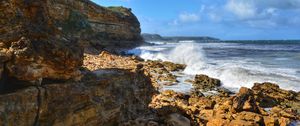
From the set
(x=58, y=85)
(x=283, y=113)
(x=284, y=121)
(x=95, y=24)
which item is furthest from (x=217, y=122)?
(x=95, y=24)

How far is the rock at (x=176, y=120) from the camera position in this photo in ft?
27.2

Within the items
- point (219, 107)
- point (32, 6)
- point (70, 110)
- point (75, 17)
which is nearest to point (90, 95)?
point (70, 110)

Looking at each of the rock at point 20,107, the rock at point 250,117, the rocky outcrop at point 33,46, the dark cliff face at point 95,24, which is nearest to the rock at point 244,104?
the rock at point 250,117

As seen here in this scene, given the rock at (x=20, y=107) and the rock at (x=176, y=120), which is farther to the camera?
the rock at (x=176, y=120)

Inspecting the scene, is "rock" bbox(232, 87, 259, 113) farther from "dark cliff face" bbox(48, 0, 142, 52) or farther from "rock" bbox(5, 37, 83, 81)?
"dark cliff face" bbox(48, 0, 142, 52)

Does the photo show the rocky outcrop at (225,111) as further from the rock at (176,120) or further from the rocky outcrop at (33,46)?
the rocky outcrop at (33,46)

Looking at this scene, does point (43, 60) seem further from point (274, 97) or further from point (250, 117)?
point (274, 97)

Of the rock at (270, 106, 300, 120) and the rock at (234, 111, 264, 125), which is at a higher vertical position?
the rock at (234, 111, 264, 125)

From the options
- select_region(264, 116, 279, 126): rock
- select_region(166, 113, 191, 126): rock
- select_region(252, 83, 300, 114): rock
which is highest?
select_region(166, 113, 191, 126): rock

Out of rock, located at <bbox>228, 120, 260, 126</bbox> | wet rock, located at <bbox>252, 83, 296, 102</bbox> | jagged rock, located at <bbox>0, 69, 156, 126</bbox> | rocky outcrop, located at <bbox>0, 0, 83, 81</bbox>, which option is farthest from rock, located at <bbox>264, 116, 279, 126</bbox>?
rocky outcrop, located at <bbox>0, 0, 83, 81</bbox>

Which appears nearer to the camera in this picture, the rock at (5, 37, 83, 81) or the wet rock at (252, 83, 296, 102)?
the rock at (5, 37, 83, 81)

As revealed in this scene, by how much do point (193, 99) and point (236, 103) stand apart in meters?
→ 2.12

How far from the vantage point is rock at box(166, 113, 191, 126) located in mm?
8281

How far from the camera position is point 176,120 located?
8.46 metres
